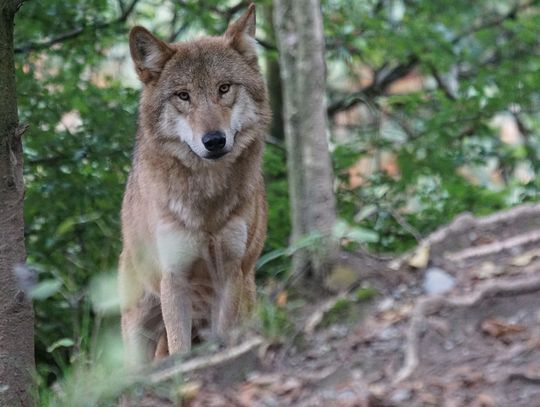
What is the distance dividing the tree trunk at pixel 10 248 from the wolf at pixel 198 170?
1188 millimetres

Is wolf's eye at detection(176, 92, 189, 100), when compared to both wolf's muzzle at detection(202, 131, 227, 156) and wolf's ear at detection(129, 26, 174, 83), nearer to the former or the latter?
wolf's ear at detection(129, 26, 174, 83)

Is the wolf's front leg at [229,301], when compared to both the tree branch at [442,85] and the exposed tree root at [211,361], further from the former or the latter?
the tree branch at [442,85]

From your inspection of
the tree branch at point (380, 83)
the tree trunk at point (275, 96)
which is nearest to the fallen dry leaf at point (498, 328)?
the tree branch at point (380, 83)

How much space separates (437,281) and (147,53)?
252 cm

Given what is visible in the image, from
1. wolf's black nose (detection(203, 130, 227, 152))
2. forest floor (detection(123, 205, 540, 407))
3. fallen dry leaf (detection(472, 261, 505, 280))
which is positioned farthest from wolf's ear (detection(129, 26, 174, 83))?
fallen dry leaf (detection(472, 261, 505, 280))

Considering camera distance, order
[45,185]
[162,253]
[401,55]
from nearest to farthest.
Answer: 1. [162,253]
2. [45,185]
3. [401,55]

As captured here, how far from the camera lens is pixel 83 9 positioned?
26.5 ft

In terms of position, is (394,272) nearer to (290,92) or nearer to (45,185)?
(290,92)

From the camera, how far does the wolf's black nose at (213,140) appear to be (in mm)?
5098

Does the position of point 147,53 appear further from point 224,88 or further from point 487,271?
point 487,271

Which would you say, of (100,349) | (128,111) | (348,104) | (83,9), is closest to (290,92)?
(100,349)

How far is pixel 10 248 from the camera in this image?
171 inches

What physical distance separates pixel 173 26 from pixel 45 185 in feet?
10.8

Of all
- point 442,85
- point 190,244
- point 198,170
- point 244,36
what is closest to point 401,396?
point 190,244
